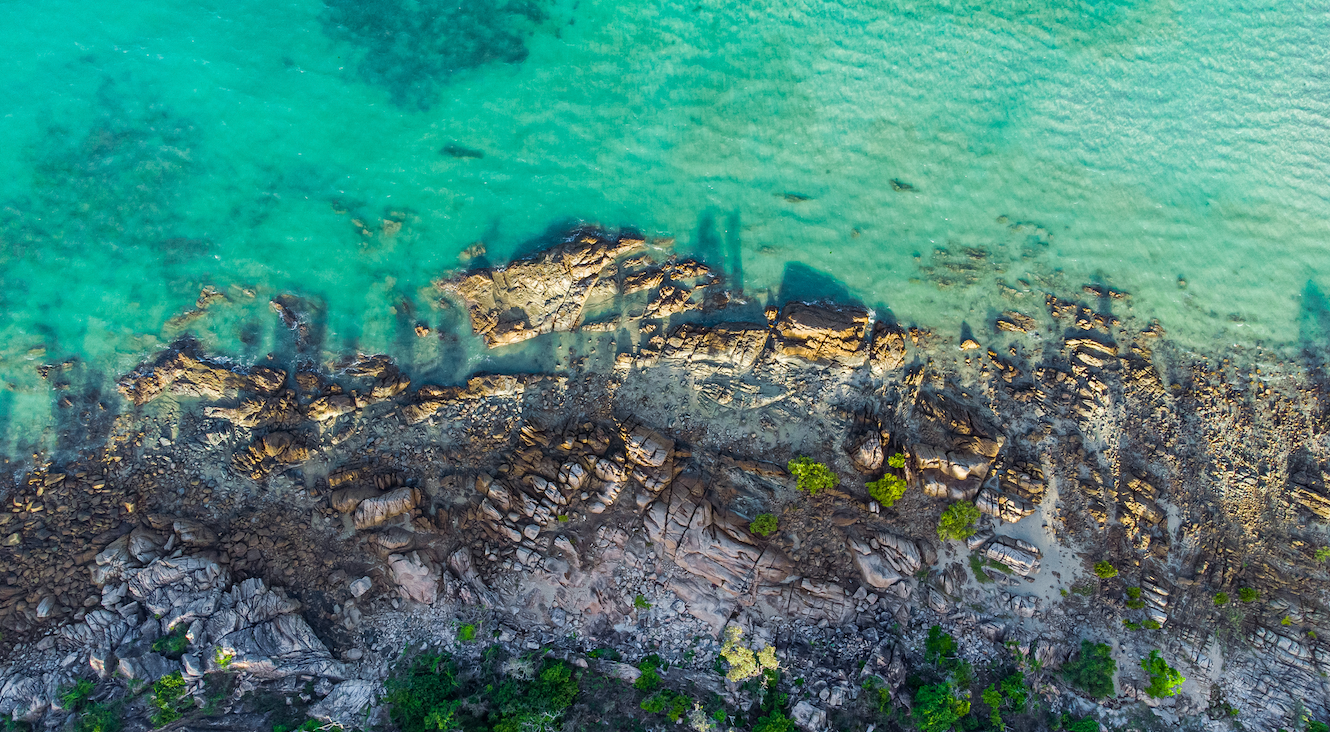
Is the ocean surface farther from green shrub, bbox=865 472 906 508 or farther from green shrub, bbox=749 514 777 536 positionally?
green shrub, bbox=749 514 777 536

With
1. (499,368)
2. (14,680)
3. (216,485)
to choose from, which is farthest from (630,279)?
(14,680)

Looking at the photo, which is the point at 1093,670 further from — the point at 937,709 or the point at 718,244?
the point at 718,244

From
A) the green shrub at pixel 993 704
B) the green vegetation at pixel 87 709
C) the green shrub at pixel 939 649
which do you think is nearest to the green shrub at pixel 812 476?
the green shrub at pixel 939 649

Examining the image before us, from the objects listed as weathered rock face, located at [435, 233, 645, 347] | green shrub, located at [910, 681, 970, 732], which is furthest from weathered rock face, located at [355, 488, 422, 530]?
green shrub, located at [910, 681, 970, 732]

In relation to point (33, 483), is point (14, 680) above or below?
below

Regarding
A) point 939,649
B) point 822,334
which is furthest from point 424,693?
point 822,334

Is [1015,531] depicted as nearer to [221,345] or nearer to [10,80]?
[221,345]
